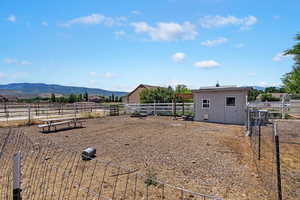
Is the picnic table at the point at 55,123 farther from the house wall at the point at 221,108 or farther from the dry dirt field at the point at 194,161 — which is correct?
the house wall at the point at 221,108

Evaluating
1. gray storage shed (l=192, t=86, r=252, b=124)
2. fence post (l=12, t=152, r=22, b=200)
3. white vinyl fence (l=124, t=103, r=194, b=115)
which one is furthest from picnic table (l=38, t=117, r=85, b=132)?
gray storage shed (l=192, t=86, r=252, b=124)

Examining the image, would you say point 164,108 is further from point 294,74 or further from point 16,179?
point 16,179

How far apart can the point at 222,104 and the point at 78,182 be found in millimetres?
11647

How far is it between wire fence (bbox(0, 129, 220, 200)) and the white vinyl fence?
1256cm

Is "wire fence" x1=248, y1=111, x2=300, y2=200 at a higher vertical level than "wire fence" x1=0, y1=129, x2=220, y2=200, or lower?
higher

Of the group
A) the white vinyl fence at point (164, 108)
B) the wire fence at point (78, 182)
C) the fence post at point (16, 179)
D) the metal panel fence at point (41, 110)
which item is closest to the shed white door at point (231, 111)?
the white vinyl fence at point (164, 108)

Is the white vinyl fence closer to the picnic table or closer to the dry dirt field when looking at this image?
the picnic table

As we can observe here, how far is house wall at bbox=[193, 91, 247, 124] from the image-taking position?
41.1ft

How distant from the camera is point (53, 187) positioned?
3.30m

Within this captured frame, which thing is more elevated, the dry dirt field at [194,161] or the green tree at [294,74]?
the green tree at [294,74]

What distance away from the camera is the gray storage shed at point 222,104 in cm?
1252

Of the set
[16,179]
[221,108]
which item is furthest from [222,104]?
[16,179]

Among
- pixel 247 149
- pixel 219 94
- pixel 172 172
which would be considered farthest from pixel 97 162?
pixel 219 94

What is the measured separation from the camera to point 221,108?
13273 mm
